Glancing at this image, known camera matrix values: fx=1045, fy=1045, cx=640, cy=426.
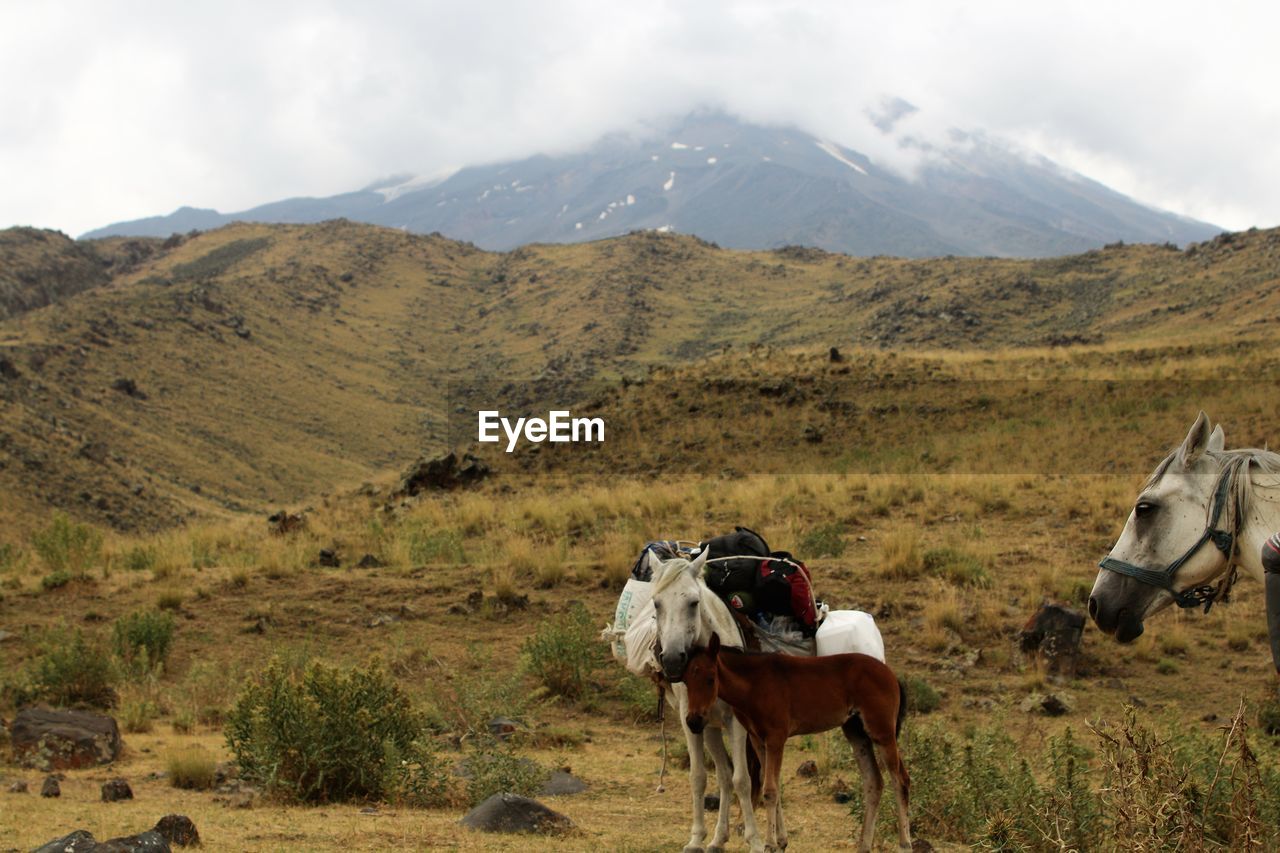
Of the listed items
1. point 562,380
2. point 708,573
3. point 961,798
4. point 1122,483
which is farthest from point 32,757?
point 562,380

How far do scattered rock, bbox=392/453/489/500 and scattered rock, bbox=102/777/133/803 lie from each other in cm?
1751

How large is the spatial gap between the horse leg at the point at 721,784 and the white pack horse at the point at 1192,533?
3.15 m

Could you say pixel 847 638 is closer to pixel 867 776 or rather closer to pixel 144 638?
pixel 867 776

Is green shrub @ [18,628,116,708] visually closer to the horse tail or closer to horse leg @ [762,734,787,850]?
horse leg @ [762,734,787,850]

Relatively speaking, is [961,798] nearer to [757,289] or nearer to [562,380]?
[562,380]

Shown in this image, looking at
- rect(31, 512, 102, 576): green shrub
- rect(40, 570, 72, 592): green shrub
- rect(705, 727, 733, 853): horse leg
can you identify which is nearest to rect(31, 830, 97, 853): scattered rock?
rect(705, 727, 733, 853): horse leg

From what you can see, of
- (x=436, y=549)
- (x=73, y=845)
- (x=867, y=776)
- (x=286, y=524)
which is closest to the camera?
(x=73, y=845)

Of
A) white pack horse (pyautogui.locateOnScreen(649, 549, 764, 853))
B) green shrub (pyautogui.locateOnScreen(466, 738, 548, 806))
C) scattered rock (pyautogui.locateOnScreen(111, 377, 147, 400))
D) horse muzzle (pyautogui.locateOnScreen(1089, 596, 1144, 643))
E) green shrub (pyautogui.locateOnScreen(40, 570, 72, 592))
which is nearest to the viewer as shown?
horse muzzle (pyautogui.locateOnScreen(1089, 596, 1144, 643))

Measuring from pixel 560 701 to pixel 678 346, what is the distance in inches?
2245

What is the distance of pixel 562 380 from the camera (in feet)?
181

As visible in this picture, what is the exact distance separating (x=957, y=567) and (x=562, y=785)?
771 cm

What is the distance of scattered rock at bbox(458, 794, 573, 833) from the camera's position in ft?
23.2

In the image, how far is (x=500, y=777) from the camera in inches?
322

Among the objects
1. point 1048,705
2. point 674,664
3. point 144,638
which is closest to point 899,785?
point 674,664
